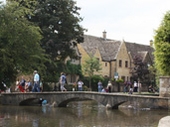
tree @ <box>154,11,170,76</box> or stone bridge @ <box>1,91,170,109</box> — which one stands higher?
tree @ <box>154,11,170,76</box>

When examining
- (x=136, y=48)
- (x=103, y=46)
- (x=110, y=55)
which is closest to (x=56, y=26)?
(x=110, y=55)

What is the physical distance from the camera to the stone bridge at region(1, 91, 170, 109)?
32.5 meters

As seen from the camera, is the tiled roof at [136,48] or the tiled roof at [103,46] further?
the tiled roof at [136,48]

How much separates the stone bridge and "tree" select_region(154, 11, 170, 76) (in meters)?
5.15

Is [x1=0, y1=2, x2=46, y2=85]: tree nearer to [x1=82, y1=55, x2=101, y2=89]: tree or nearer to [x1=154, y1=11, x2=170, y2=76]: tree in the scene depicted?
[x1=154, y1=11, x2=170, y2=76]: tree

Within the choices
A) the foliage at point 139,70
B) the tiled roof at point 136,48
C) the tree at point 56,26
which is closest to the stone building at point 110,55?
the tiled roof at point 136,48

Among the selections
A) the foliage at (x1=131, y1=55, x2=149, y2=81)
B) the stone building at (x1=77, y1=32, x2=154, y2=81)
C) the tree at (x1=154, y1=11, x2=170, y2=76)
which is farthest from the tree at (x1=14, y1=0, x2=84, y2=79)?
the foliage at (x1=131, y1=55, x2=149, y2=81)

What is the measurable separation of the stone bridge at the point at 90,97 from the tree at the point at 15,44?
2.88 metres

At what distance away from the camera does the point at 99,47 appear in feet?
255

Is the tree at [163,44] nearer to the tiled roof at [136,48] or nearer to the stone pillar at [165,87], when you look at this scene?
the stone pillar at [165,87]

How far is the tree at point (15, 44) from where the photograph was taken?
31.9 metres

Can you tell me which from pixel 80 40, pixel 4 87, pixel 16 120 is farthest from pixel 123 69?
pixel 16 120

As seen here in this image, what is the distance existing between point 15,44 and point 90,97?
7827 mm

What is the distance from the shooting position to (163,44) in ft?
120
